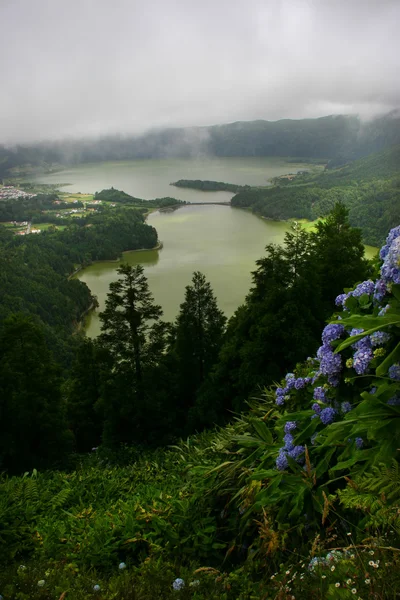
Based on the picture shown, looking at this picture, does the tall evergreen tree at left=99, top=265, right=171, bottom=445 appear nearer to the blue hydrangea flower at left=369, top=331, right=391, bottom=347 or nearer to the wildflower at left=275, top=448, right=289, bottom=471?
the wildflower at left=275, top=448, right=289, bottom=471

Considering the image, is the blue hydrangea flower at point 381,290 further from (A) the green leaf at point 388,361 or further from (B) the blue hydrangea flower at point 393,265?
(A) the green leaf at point 388,361

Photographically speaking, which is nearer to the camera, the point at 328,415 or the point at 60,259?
the point at 328,415

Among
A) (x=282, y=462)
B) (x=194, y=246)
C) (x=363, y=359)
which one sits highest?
(x=363, y=359)

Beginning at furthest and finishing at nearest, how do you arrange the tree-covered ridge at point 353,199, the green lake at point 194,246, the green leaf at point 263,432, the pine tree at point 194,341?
the tree-covered ridge at point 353,199 < the green lake at point 194,246 < the pine tree at point 194,341 < the green leaf at point 263,432

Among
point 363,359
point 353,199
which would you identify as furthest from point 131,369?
point 353,199

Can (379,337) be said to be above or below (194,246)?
above

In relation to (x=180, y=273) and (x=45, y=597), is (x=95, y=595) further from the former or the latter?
(x=180, y=273)

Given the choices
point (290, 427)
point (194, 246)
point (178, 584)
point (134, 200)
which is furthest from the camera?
point (134, 200)

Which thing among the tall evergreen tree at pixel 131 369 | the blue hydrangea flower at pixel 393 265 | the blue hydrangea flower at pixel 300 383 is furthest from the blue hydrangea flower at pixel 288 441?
the tall evergreen tree at pixel 131 369

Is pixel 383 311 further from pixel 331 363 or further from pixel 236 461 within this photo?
pixel 236 461
